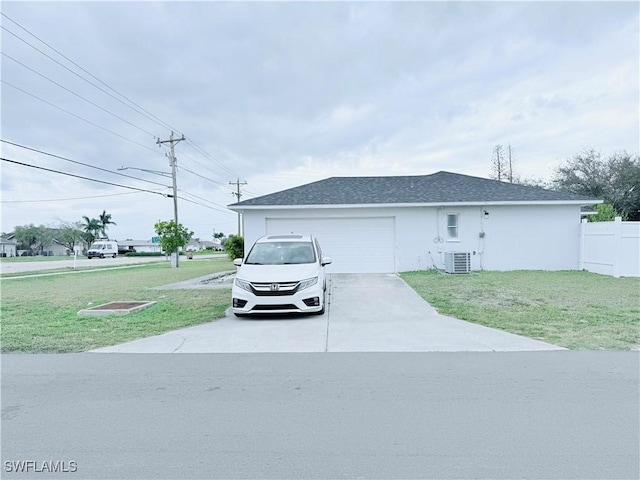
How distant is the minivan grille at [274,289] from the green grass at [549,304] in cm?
338

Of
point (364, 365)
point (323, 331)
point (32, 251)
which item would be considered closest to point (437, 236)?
point (323, 331)

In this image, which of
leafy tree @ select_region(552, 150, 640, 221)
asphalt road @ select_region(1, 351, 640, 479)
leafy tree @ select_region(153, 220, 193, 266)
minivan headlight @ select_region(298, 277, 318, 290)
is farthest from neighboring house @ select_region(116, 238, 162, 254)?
asphalt road @ select_region(1, 351, 640, 479)

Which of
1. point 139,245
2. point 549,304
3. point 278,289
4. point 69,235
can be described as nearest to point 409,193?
point 549,304

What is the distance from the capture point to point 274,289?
8.01 m

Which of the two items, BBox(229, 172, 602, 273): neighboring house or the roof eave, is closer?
the roof eave

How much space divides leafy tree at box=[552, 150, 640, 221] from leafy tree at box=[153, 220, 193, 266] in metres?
31.8

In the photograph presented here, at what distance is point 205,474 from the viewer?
2859mm

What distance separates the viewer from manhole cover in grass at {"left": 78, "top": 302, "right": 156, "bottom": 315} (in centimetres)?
877

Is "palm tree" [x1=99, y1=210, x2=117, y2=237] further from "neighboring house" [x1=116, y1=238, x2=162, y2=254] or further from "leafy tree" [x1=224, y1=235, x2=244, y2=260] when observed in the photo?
"leafy tree" [x1=224, y1=235, x2=244, y2=260]

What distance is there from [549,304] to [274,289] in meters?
6.28

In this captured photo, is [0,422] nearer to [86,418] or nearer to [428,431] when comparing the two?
[86,418]

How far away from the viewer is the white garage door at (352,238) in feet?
52.0

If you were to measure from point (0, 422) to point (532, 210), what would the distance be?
16.9 m

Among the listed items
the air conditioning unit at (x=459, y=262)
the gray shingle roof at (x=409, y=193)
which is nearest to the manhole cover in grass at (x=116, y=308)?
the gray shingle roof at (x=409, y=193)
